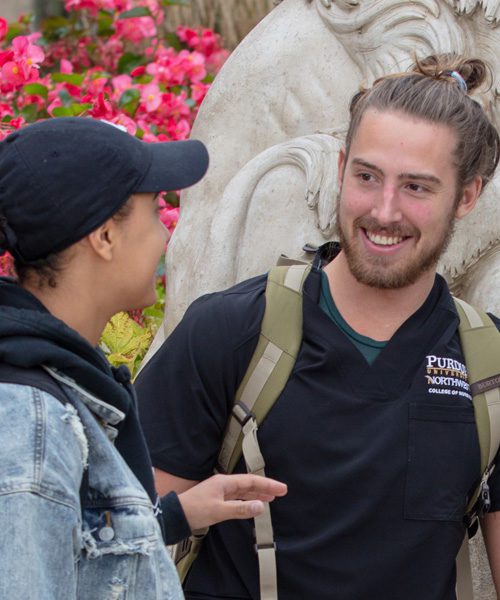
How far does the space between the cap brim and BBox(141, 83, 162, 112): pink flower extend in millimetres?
3003

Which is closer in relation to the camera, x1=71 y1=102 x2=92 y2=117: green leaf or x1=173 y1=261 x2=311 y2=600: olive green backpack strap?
x1=173 y1=261 x2=311 y2=600: olive green backpack strap

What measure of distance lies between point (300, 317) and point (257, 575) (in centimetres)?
49

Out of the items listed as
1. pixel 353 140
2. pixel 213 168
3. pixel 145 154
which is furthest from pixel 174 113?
pixel 145 154

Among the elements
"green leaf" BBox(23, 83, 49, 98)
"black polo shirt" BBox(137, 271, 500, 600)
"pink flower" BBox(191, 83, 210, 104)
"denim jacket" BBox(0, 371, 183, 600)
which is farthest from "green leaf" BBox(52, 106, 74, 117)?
"denim jacket" BBox(0, 371, 183, 600)

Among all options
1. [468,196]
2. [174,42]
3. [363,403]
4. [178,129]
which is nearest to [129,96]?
[178,129]

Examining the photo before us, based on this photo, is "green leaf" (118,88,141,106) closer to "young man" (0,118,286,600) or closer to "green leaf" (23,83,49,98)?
"green leaf" (23,83,49,98)

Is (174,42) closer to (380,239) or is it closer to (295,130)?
(295,130)

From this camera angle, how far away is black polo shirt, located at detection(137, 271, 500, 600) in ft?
8.16

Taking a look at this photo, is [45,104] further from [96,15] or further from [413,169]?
[413,169]

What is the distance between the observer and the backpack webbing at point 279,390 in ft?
8.16

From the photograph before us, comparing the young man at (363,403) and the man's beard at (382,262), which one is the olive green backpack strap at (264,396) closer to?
the young man at (363,403)

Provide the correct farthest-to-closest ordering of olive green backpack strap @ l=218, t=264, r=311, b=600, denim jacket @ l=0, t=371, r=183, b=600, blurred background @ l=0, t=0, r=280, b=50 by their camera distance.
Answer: blurred background @ l=0, t=0, r=280, b=50
olive green backpack strap @ l=218, t=264, r=311, b=600
denim jacket @ l=0, t=371, r=183, b=600

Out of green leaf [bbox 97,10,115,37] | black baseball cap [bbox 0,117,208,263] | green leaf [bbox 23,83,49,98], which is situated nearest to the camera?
black baseball cap [bbox 0,117,208,263]

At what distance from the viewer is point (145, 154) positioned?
197 cm
